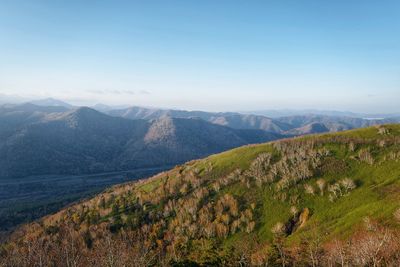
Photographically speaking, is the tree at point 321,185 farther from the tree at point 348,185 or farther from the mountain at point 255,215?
the tree at point 348,185

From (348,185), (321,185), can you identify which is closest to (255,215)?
(321,185)

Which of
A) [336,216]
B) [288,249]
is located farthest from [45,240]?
[336,216]

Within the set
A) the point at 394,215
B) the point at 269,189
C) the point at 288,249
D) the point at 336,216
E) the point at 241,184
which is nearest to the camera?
the point at 394,215

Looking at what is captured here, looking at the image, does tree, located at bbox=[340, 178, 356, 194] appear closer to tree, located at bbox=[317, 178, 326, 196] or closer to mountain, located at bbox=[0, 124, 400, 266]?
mountain, located at bbox=[0, 124, 400, 266]

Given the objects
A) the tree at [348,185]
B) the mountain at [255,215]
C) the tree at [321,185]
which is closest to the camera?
the mountain at [255,215]

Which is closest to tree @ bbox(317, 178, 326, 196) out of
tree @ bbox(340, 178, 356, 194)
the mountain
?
the mountain

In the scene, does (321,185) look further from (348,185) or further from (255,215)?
(255,215)

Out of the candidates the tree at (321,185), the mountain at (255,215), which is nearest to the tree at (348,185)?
the mountain at (255,215)

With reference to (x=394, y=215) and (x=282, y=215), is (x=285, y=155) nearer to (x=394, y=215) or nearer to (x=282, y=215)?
(x=282, y=215)
